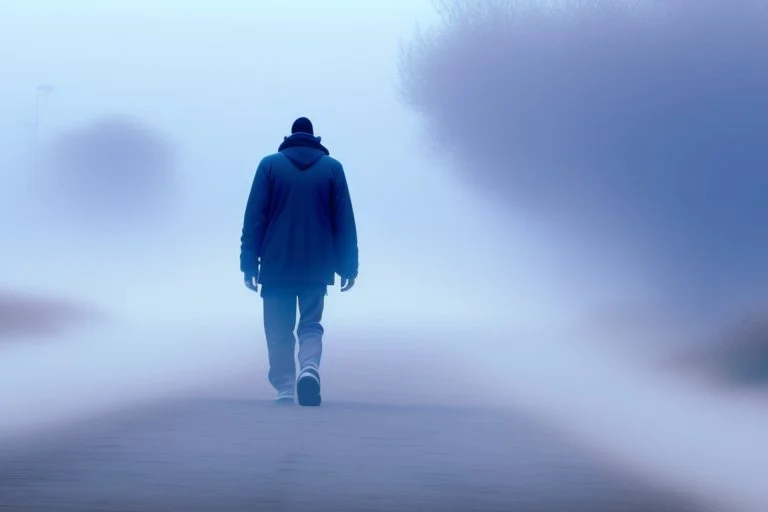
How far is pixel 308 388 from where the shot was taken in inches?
508

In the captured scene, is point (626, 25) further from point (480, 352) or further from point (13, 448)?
point (13, 448)

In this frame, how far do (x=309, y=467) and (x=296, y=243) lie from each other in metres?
3.66

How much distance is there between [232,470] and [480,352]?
553 inches

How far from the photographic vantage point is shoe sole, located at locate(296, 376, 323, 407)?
1291cm

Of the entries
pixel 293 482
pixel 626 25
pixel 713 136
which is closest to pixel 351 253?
pixel 293 482

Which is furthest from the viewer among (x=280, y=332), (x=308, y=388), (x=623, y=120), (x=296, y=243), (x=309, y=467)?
(x=623, y=120)

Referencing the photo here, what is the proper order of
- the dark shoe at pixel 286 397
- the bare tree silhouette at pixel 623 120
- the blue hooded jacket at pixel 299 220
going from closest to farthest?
the blue hooded jacket at pixel 299 220
the dark shoe at pixel 286 397
the bare tree silhouette at pixel 623 120

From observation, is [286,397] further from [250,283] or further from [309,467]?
[309,467]

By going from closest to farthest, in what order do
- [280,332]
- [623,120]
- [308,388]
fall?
[308,388] → [280,332] → [623,120]

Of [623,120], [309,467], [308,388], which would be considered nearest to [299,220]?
[308,388]

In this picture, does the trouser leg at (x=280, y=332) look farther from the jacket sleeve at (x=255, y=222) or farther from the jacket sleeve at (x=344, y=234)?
the jacket sleeve at (x=344, y=234)

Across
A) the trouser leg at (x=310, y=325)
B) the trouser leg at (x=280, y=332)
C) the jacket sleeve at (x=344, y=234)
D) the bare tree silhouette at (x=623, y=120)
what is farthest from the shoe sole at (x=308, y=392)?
the bare tree silhouette at (x=623, y=120)

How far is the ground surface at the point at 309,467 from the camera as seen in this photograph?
8.45m

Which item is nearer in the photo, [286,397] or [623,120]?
[286,397]
